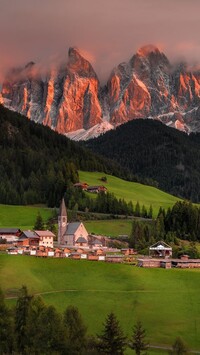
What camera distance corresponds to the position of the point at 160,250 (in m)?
139

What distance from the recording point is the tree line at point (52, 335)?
70750 millimetres

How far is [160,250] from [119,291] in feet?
132

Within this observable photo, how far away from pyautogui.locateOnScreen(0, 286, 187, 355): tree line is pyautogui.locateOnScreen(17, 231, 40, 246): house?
220 ft

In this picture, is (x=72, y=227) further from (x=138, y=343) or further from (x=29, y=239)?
(x=138, y=343)

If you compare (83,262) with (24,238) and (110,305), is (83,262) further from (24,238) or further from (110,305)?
(24,238)

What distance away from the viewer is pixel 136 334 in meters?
75.2

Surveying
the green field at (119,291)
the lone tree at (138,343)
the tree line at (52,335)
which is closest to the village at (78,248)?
the green field at (119,291)

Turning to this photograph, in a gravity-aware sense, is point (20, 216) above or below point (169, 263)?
above

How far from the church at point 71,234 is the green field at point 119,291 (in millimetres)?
37138

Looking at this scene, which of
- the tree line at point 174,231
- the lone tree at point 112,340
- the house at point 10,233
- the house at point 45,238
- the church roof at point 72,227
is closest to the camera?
the lone tree at point 112,340

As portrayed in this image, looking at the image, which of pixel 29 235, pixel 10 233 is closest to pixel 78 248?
pixel 29 235

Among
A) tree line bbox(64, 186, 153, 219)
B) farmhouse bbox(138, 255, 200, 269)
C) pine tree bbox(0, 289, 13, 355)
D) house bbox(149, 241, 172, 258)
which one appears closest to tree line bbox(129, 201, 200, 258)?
house bbox(149, 241, 172, 258)

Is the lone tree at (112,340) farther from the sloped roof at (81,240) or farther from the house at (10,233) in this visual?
the house at (10,233)

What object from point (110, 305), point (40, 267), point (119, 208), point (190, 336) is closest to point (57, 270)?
point (40, 267)
